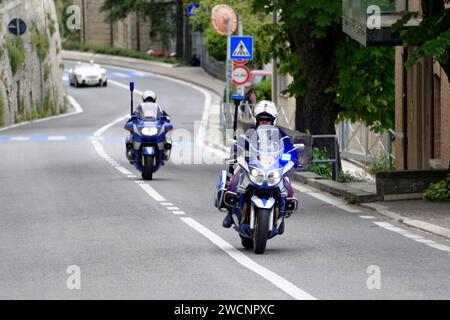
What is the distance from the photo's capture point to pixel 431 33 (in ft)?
71.9

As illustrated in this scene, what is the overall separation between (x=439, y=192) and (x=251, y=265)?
8068 millimetres

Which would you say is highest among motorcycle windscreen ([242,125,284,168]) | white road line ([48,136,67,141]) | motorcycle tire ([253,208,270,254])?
motorcycle windscreen ([242,125,284,168])

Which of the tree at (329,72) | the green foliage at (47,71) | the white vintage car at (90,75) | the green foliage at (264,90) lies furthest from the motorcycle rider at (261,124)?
the white vintage car at (90,75)

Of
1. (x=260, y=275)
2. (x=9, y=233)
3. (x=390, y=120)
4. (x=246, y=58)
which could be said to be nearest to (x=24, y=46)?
(x=246, y=58)

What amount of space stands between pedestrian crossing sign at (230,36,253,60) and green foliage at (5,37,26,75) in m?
21.4

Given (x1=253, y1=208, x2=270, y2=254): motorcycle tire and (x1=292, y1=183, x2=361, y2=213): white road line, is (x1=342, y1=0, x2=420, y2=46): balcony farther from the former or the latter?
(x1=253, y1=208, x2=270, y2=254): motorcycle tire

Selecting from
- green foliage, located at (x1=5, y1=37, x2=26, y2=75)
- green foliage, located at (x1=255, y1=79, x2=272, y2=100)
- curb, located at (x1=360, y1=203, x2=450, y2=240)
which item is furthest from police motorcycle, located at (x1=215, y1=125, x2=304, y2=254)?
green foliage, located at (x1=5, y1=37, x2=26, y2=75)

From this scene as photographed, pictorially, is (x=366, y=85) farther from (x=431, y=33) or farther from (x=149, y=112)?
(x=431, y=33)

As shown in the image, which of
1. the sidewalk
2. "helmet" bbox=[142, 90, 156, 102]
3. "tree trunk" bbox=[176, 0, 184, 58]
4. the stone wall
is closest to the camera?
the sidewalk

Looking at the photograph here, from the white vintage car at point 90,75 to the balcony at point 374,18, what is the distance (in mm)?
57261

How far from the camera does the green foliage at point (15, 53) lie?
203ft

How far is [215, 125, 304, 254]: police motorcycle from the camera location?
15.6m

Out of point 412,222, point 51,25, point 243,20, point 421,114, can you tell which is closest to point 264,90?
point 243,20
